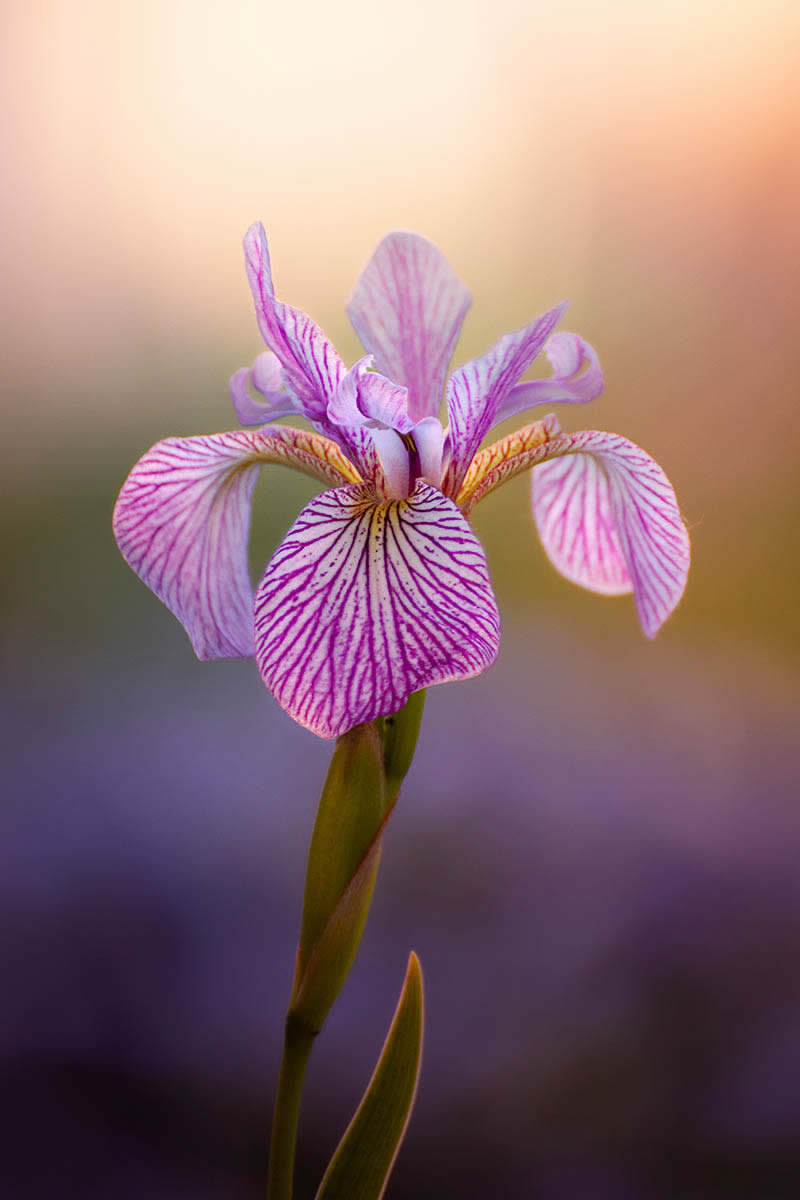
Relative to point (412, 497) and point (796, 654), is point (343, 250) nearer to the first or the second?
point (796, 654)

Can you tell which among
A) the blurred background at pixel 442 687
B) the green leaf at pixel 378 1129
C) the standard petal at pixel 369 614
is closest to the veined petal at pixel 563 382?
the standard petal at pixel 369 614

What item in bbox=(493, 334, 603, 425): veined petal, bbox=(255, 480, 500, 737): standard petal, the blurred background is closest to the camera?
bbox=(255, 480, 500, 737): standard petal

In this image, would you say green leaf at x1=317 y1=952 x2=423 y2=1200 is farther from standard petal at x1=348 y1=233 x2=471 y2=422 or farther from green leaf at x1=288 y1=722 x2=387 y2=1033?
standard petal at x1=348 y1=233 x2=471 y2=422

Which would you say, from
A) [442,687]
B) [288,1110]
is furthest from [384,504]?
[442,687]

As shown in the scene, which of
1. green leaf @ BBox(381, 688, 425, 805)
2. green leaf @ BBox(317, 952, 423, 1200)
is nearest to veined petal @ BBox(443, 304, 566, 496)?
green leaf @ BBox(381, 688, 425, 805)

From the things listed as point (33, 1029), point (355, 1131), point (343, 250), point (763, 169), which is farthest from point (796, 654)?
point (355, 1131)

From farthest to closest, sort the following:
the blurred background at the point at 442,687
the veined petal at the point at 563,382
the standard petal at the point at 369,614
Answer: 1. the blurred background at the point at 442,687
2. the veined petal at the point at 563,382
3. the standard petal at the point at 369,614

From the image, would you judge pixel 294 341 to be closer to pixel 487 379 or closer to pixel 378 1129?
pixel 487 379

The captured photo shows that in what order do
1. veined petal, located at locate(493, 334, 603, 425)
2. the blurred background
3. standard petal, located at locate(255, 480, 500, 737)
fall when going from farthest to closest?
the blurred background < veined petal, located at locate(493, 334, 603, 425) < standard petal, located at locate(255, 480, 500, 737)

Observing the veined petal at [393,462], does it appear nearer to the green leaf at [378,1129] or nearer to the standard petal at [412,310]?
the standard petal at [412,310]
